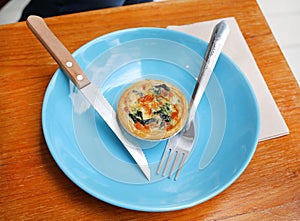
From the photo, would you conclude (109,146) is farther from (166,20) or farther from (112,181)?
(166,20)

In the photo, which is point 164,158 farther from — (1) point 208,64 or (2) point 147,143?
(1) point 208,64

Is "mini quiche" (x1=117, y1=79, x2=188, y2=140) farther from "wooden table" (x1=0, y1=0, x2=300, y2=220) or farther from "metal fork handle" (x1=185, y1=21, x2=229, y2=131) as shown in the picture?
"wooden table" (x1=0, y1=0, x2=300, y2=220)

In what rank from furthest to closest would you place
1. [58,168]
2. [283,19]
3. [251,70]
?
[283,19] → [251,70] → [58,168]

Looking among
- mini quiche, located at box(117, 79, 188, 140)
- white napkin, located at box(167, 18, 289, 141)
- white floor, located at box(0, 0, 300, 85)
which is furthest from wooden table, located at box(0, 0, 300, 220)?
white floor, located at box(0, 0, 300, 85)

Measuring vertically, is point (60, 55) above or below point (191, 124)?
above

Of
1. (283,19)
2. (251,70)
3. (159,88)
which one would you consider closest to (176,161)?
(159,88)

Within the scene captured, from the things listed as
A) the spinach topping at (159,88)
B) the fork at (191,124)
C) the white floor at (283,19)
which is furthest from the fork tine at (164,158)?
the white floor at (283,19)

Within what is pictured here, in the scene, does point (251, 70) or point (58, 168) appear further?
point (251, 70)

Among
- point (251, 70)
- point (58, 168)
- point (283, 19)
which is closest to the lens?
point (58, 168)
